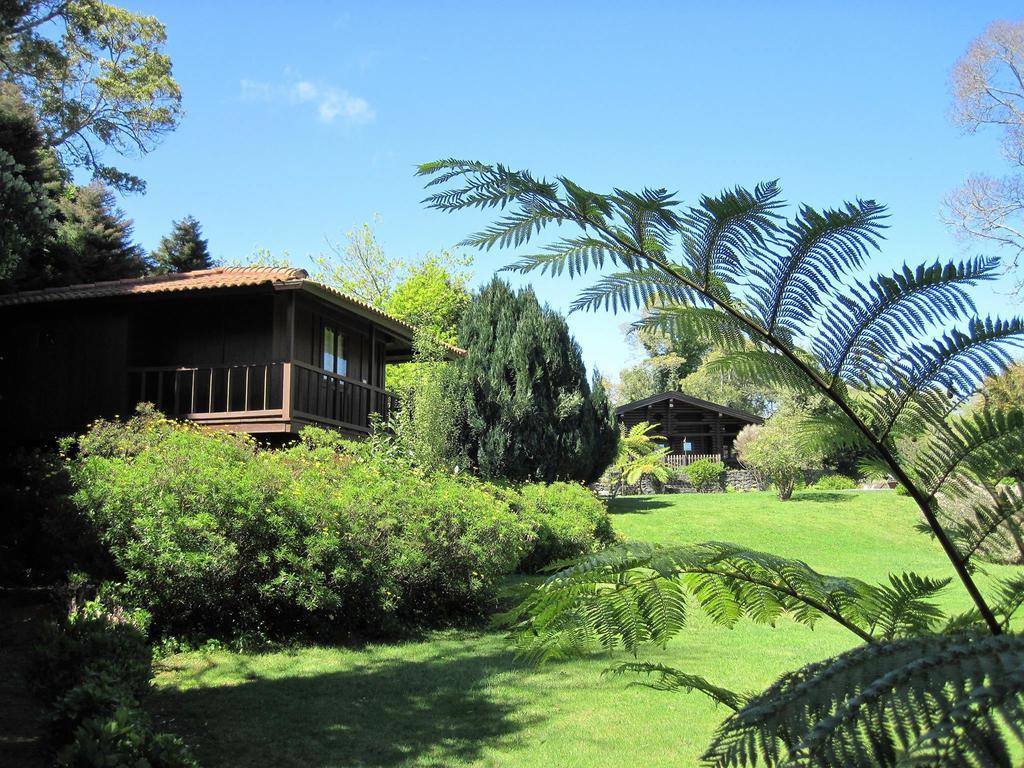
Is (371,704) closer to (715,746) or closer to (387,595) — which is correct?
(387,595)

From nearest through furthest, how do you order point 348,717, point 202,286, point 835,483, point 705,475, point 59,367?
point 348,717 < point 202,286 < point 59,367 < point 705,475 < point 835,483

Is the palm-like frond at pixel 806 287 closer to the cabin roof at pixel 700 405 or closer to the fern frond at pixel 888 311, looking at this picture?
the fern frond at pixel 888 311

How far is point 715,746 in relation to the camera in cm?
144

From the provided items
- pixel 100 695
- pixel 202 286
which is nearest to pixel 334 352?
pixel 202 286

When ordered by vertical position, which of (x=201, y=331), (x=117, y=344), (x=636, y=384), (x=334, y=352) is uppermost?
(x=636, y=384)

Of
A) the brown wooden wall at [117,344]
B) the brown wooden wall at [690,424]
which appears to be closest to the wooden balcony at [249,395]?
the brown wooden wall at [117,344]

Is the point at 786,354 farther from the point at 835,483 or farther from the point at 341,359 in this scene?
the point at 835,483

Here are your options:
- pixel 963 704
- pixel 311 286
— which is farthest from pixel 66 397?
pixel 963 704

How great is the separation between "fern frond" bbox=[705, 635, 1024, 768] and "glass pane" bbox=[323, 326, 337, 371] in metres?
17.9

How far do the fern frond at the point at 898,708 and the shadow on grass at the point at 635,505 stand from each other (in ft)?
64.3

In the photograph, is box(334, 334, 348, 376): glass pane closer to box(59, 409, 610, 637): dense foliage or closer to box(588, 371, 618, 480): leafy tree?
box(588, 371, 618, 480): leafy tree

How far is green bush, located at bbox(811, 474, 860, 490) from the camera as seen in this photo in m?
31.5

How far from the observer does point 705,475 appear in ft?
103

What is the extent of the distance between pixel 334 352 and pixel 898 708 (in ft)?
61.2
